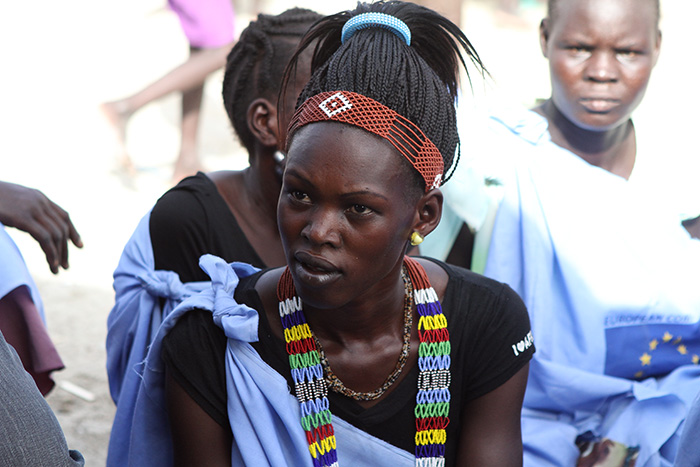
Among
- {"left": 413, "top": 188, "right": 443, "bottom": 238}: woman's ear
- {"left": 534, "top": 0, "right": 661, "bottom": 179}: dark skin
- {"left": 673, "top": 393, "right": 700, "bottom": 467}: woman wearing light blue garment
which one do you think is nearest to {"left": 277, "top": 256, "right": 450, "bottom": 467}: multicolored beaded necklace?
{"left": 413, "top": 188, "right": 443, "bottom": 238}: woman's ear

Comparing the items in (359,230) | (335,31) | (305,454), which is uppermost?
(335,31)

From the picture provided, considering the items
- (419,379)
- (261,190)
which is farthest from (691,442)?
(261,190)

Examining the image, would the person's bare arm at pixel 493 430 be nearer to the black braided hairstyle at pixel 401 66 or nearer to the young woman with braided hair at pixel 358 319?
the young woman with braided hair at pixel 358 319

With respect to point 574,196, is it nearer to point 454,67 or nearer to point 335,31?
point 454,67

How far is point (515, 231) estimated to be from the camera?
2.69 meters

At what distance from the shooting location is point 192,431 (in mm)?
1748

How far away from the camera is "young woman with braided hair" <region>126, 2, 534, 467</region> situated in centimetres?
162

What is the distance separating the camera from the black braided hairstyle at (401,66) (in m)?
1.70

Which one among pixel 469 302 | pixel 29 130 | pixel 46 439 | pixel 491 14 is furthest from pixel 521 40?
pixel 46 439

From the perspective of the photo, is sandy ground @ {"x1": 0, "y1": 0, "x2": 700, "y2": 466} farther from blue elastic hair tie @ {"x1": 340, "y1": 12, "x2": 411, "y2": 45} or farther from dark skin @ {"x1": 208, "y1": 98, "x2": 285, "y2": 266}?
dark skin @ {"x1": 208, "y1": 98, "x2": 285, "y2": 266}

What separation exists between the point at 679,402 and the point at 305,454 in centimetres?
131

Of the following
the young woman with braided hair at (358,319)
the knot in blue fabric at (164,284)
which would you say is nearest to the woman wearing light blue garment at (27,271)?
the knot in blue fabric at (164,284)

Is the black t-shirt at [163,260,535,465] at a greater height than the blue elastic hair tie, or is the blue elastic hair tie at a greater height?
the blue elastic hair tie

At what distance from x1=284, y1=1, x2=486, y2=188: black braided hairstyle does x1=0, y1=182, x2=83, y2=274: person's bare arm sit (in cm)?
76
